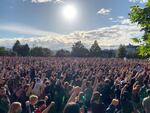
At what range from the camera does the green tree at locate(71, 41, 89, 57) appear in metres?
148

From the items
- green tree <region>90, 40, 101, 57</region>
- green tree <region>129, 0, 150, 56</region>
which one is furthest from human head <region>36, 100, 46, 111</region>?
green tree <region>90, 40, 101, 57</region>

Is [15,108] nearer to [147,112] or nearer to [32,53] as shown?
[147,112]

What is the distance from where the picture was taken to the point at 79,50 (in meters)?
153

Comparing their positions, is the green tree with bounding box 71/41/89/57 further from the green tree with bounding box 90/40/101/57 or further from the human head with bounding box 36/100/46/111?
the human head with bounding box 36/100/46/111

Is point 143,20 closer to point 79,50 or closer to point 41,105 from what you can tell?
point 41,105

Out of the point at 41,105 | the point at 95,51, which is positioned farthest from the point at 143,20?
the point at 95,51

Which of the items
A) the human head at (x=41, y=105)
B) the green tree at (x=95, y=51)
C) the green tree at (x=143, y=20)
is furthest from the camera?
the green tree at (x=95, y=51)

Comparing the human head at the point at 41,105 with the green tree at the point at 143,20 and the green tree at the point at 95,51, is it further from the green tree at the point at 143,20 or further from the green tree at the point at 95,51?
the green tree at the point at 95,51

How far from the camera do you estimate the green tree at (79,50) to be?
484 feet

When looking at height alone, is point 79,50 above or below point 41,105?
below

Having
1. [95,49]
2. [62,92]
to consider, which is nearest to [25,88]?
[62,92]

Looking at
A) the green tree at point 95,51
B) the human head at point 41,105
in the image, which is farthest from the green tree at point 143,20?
the green tree at point 95,51

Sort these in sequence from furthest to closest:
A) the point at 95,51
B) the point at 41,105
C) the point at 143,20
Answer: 1. the point at 95,51
2. the point at 143,20
3. the point at 41,105

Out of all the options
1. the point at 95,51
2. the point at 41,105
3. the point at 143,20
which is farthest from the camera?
the point at 95,51
